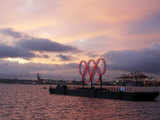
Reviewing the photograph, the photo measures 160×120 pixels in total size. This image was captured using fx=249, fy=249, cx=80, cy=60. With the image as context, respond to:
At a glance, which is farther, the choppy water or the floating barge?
the floating barge

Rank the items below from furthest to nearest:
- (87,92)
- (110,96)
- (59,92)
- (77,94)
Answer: (59,92) → (77,94) → (87,92) → (110,96)

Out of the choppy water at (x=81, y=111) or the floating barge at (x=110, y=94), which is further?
the floating barge at (x=110, y=94)

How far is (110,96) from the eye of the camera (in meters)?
77.0

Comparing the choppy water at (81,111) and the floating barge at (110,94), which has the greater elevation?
the floating barge at (110,94)

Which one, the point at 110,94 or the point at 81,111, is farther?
the point at 110,94

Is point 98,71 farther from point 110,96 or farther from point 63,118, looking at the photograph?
point 63,118

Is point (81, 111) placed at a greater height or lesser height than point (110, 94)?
lesser

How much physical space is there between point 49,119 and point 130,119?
1223 centimetres

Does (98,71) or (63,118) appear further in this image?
(98,71)

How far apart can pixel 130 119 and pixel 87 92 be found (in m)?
52.0

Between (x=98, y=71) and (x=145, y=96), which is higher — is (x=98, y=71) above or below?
above

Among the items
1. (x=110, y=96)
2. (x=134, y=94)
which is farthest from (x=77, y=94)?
(x=134, y=94)

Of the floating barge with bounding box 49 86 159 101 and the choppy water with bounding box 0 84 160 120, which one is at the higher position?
the floating barge with bounding box 49 86 159 101

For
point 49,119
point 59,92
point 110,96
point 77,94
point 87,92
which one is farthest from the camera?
point 59,92
